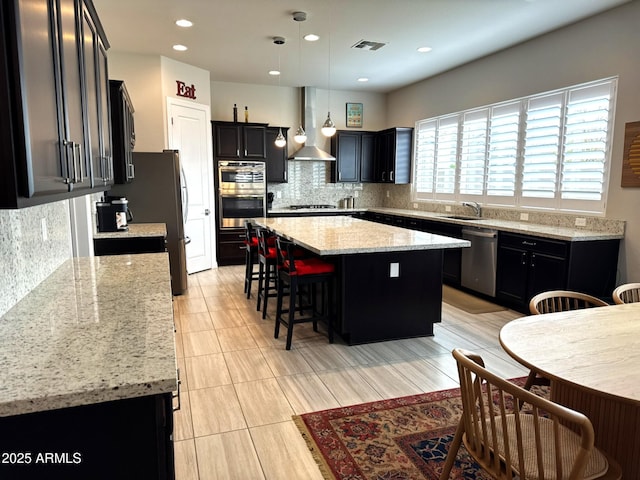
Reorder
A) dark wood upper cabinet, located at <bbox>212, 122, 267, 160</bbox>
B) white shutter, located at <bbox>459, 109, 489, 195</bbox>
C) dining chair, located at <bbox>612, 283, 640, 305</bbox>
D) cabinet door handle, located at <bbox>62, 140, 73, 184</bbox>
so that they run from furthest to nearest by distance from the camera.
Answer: dark wood upper cabinet, located at <bbox>212, 122, 267, 160</bbox> < white shutter, located at <bbox>459, 109, 489, 195</bbox> < dining chair, located at <bbox>612, 283, 640, 305</bbox> < cabinet door handle, located at <bbox>62, 140, 73, 184</bbox>

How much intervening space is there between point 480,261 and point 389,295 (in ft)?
6.37

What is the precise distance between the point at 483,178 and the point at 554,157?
114 centimetres

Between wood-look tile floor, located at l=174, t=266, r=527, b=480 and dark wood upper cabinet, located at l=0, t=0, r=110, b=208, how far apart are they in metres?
1.50

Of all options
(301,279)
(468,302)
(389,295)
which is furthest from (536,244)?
(301,279)

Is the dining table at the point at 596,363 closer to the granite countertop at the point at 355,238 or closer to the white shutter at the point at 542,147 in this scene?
the granite countertop at the point at 355,238

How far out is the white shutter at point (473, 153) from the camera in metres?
5.70

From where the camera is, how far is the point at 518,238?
448 cm

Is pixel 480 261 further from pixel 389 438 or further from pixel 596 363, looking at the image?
pixel 596 363

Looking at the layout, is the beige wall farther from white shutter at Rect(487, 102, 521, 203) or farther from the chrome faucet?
the chrome faucet

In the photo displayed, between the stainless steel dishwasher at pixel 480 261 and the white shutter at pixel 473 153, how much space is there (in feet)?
3.25

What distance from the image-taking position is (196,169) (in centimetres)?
632

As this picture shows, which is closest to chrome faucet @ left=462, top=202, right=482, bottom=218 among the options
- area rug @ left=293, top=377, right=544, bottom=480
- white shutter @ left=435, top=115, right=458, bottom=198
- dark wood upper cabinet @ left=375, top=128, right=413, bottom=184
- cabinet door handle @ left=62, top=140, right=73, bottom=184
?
white shutter @ left=435, top=115, right=458, bottom=198

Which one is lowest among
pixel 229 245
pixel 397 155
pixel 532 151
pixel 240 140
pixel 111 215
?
pixel 229 245

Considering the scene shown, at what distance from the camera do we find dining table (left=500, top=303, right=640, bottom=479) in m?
1.38
